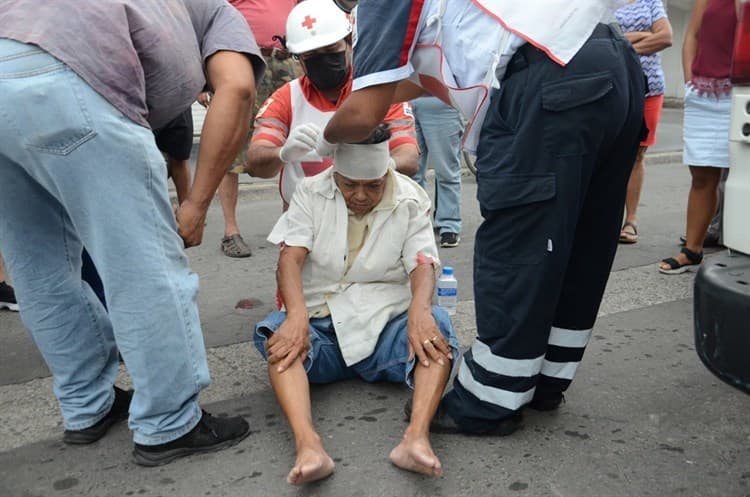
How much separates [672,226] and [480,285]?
3.97 metres

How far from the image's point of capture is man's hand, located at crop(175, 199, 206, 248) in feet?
7.38

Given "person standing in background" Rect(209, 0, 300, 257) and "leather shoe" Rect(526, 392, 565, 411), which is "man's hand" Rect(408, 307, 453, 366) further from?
"person standing in background" Rect(209, 0, 300, 257)

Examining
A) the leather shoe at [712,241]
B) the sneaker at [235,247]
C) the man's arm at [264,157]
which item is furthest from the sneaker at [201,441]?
the leather shoe at [712,241]

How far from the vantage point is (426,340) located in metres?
2.56

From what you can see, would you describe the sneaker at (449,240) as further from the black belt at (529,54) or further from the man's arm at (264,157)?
the black belt at (529,54)

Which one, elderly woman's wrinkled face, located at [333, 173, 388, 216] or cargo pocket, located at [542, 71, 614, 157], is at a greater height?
cargo pocket, located at [542, 71, 614, 157]

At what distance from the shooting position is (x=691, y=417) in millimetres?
2631

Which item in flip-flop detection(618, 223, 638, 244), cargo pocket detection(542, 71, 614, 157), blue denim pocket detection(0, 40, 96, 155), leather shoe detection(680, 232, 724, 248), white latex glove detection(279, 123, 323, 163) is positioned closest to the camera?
blue denim pocket detection(0, 40, 96, 155)

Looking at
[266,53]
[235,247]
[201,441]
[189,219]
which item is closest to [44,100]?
[189,219]

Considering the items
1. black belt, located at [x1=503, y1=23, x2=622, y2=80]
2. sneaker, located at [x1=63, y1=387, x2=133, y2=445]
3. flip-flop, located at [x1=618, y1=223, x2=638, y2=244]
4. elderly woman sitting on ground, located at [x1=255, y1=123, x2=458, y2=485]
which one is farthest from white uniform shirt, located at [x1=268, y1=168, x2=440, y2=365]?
flip-flop, located at [x1=618, y1=223, x2=638, y2=244]

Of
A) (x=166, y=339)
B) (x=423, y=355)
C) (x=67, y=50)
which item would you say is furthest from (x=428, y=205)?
(x=67, y=50)

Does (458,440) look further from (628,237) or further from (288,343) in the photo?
(628,237)

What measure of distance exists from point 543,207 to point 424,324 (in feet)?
2.25

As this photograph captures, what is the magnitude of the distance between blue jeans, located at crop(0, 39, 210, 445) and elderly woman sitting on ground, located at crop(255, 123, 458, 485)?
48cm
